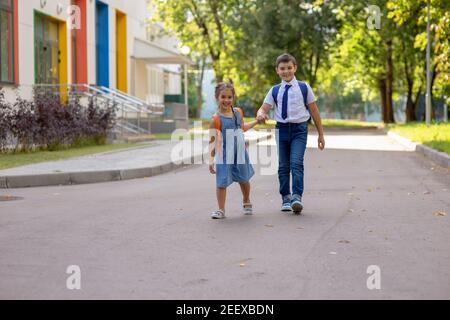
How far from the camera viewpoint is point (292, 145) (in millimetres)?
9062

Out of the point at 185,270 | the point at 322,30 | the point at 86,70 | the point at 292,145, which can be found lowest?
the point at 185,270

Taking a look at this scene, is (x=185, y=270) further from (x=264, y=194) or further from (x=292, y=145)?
(x=264, y=194)

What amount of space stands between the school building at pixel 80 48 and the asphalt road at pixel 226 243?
1302 centimetres

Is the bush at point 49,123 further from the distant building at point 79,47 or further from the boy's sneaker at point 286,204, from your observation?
the boy's sneaker at point 286,204

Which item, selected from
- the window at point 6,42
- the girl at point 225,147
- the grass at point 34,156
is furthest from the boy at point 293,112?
the window at point 6,42

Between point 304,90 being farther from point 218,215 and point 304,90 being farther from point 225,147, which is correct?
point 218,215

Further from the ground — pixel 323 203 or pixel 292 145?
pixel 292 145

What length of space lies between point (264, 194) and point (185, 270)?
542 cm

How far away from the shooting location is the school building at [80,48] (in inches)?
960

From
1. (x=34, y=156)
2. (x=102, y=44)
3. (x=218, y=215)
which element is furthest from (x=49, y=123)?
(x=102, y=44)

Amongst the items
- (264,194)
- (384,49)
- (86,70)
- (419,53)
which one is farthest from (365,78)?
(264,194)

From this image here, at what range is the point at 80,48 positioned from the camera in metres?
31.1

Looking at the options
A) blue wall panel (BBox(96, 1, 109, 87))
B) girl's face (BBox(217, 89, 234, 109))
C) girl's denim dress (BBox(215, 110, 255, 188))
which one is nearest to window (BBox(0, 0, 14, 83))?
blue wall panel (BBox(96, 1, 109, 87))

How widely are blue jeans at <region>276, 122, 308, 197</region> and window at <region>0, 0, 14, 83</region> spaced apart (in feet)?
52.3
